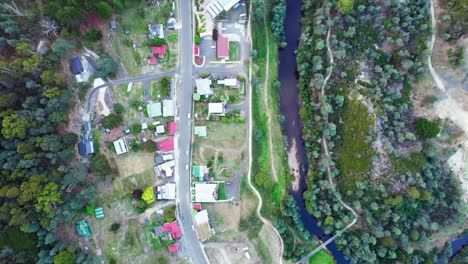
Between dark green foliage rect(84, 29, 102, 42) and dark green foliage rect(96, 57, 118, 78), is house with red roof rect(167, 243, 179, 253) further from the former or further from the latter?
dark green foliage rect(84, 29, 102, 42)

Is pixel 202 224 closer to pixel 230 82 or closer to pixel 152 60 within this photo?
pixel 230 82

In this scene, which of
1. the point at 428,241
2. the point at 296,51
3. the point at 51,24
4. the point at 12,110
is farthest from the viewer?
the point at 296,51

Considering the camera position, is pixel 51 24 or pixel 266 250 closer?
pixel 51 24

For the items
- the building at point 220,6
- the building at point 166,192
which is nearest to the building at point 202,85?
the building at point 220,6

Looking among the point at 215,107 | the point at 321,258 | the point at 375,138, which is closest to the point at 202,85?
Answer: the point at 215,107

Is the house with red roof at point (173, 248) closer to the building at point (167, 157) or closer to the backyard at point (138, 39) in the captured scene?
the building at point (167, 157)

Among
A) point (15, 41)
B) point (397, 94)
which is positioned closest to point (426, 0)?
point (397, 94)

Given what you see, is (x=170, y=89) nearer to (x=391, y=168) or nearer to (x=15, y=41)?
(x=15, y=41)
